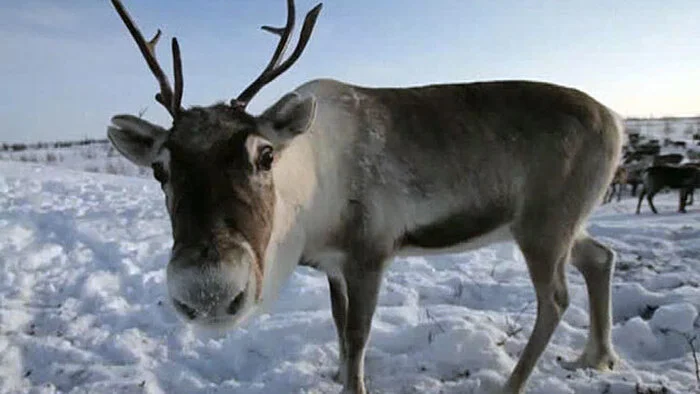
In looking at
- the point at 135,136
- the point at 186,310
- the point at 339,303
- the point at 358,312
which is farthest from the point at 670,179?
the point at 186,310

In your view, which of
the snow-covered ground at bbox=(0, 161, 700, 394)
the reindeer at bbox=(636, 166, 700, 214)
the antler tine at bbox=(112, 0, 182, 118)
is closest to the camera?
the antler tine at bbox=(112, 0, 182, 118)

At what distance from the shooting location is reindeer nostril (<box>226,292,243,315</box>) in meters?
2.26

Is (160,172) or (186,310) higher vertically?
(160,172)

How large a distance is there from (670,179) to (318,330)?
466 inches

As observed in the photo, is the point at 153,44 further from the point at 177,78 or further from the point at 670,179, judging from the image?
the point at 670,179

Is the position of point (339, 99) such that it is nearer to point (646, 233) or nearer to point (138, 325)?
point (138, 325)

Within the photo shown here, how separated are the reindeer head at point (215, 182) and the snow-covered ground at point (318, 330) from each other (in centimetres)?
123

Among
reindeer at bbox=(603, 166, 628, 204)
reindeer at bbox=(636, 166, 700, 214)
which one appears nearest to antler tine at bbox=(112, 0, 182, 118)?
reindeer at bbox=(636, 166, 700, 214)

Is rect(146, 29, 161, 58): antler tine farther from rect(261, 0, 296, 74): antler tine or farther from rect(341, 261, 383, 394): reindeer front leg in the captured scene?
rect(341, 261, 383, 394): reindeer front leg

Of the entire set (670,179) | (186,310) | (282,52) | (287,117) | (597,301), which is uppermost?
(282,52)

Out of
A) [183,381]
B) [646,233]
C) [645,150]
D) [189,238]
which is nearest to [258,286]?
[189,238]

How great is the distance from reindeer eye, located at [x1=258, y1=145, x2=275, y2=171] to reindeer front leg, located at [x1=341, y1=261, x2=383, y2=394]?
32.6 inches

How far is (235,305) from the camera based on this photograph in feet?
7.47

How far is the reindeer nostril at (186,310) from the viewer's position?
7.25 feet
